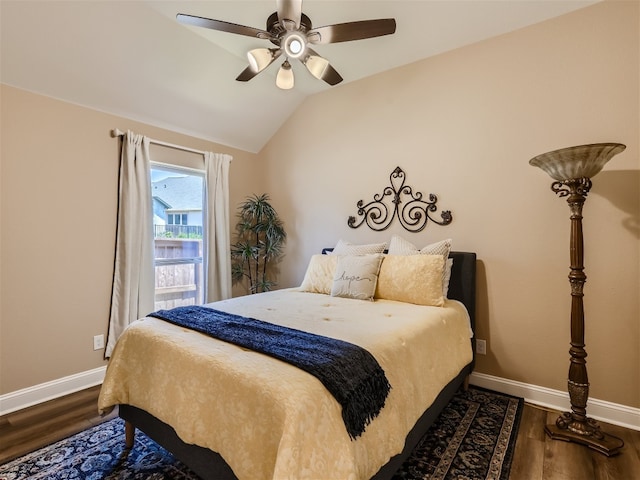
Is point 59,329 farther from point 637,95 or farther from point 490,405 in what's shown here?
point 637,95

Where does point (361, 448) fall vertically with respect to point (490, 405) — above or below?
above

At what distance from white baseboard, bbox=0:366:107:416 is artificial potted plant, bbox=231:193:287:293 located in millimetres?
1770

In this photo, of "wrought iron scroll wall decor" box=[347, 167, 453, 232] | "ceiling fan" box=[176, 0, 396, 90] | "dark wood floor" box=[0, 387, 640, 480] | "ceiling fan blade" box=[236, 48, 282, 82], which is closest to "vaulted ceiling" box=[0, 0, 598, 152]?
"ceiling fan blade" box=[236, 48, 282, 82]

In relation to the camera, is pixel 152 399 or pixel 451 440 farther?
pixel 451 440

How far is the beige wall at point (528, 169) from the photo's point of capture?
86.1 inches

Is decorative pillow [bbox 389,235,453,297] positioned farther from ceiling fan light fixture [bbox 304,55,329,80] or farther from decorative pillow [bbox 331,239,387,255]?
ceiling fan light fixture [bbox 304,55,329,80]

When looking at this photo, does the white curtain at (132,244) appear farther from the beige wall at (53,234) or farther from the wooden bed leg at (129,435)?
the wooden bed leg at (129,435)

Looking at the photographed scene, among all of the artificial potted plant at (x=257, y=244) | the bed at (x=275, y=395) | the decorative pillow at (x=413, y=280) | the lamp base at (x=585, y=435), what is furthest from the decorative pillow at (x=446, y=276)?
the artificial potted plant at (x=257, y=244)

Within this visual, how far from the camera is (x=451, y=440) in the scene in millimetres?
1957

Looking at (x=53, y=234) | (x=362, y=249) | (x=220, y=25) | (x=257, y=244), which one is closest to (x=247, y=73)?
(x=220, y=25)

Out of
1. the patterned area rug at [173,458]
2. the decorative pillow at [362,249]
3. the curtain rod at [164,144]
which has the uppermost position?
the curtain rod at [164,144]

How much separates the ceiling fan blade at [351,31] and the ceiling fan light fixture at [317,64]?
0.63 ft

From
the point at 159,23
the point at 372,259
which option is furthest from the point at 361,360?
the point at 159,23

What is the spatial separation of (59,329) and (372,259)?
2689 mm
